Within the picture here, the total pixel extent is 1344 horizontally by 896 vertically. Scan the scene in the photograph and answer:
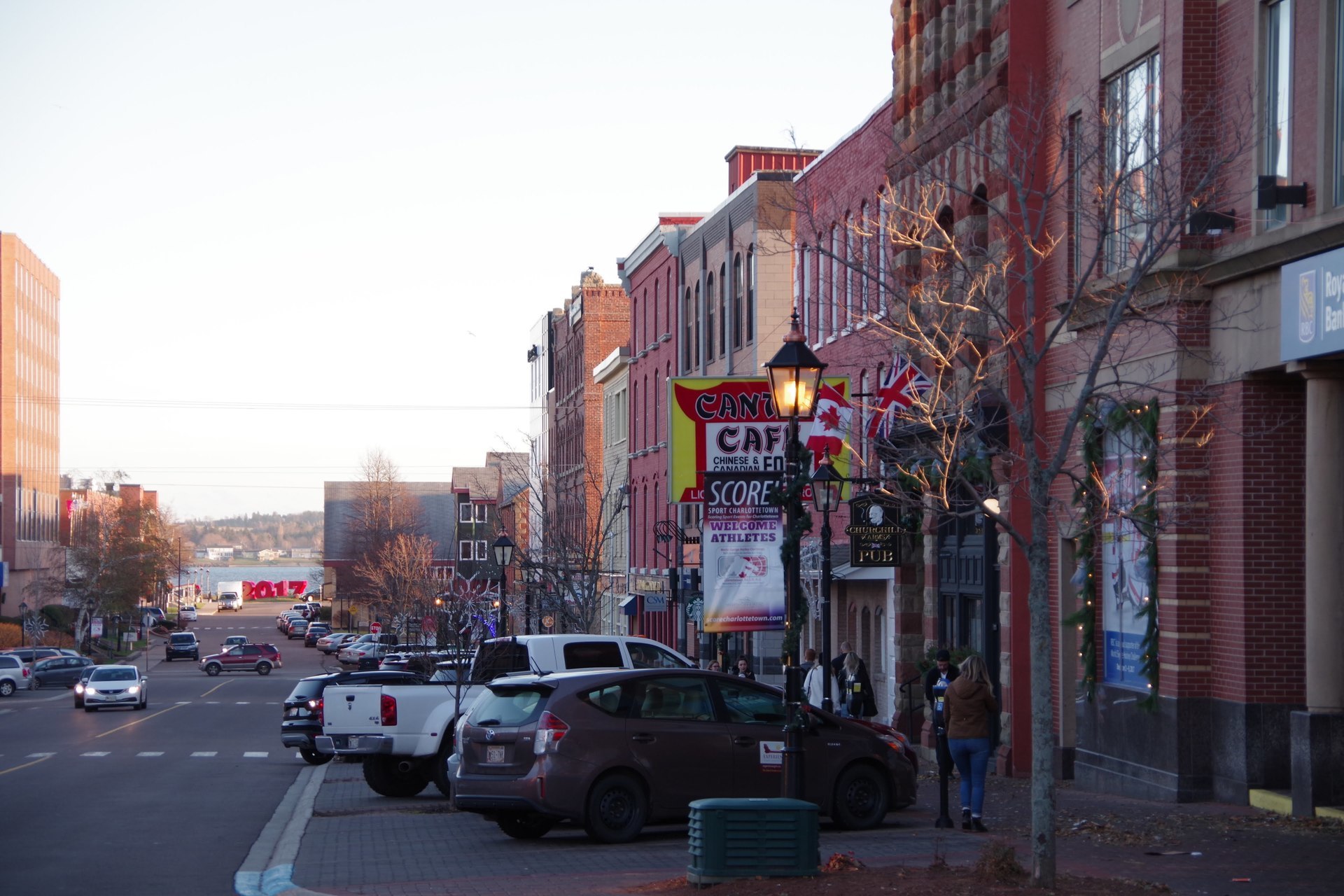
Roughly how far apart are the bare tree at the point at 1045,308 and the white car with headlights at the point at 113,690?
33164 millimetres

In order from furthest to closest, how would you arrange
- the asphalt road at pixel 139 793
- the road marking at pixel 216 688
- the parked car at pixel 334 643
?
the parked car at pixel 334 643 → the road marking at pixel 216 688 → the asphalt road at pixel 139 793

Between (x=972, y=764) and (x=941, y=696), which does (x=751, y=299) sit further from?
(x=972, y=764)

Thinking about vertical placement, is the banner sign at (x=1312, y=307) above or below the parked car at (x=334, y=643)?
above

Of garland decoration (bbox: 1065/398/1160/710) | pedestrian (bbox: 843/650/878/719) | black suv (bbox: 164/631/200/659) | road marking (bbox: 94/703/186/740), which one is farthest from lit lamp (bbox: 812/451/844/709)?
black suv (bbox: 164/631/200/659)

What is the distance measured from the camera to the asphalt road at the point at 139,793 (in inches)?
550

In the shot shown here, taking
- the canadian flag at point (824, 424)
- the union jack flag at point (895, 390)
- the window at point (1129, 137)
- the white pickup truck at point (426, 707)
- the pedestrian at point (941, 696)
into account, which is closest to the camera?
the window at point (1129, 137)

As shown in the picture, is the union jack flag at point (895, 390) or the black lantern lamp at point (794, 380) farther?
the union jack flag at point (895, 390)

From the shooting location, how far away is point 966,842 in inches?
554

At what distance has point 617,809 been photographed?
14.8 meters

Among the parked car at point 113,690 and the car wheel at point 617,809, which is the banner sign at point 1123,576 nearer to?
the car wheel at point 617,809

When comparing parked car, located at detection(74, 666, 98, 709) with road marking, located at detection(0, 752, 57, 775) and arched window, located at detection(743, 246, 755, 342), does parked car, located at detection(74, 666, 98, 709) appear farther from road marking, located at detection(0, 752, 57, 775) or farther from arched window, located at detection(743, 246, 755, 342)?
arched window, located at detection(743, 246, 755, 342)

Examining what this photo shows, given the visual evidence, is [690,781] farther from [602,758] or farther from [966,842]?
[966,842]

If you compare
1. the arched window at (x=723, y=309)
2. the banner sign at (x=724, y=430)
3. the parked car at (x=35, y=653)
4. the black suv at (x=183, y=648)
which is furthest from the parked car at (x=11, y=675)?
the banner sign at (x=724, y=430)

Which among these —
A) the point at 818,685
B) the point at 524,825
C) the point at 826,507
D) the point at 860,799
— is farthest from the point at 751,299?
the point at 524,825
